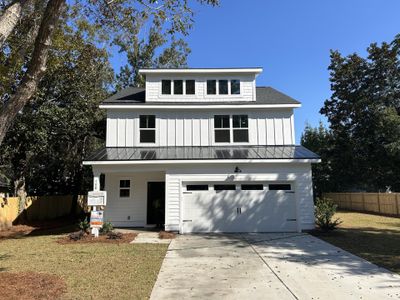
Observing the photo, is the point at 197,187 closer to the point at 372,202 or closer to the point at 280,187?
the point at 280,187

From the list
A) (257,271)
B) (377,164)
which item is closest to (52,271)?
(257,271)

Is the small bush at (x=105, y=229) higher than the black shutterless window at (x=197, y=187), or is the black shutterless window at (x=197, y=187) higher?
the black shutterless window at (x=197, y=187)

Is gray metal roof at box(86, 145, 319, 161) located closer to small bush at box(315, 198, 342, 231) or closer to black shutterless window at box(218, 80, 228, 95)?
small bush at box(315, 198, 342, 231)

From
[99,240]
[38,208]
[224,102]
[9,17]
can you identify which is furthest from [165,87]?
[9,17]

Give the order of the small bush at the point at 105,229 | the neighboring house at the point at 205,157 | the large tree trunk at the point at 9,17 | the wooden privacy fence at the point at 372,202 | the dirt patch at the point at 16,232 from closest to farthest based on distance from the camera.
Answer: the large tree trunk at the point at 9,17
the small bush at the point at 105,229
the dirt patch at the point at 16,232
the neighboring house at the point at 205,157
the wooden privacy fence at the point at 372,202

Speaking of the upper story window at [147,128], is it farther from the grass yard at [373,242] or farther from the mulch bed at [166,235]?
the grass yard at [373,242]

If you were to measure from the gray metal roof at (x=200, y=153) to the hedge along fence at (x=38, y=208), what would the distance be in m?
5.61

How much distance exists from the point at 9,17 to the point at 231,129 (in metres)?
13.2

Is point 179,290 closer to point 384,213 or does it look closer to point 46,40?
point 46,40

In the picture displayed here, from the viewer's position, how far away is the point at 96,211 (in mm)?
14641

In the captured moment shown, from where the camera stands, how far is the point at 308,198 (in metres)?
16.0

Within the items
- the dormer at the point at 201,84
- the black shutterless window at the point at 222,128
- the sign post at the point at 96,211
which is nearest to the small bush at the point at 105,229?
the sign post at the point at 96,211

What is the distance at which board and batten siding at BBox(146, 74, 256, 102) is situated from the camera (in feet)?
63.6

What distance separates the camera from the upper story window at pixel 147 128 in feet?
60.2
